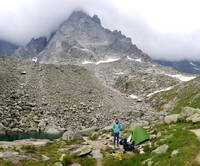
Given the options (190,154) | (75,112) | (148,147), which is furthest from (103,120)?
(190,154)

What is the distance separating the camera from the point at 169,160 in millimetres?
15906

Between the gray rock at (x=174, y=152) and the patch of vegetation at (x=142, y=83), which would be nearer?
the gray rock at (x=174, y=152)

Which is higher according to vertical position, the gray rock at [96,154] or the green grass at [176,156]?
the green grass at [176,156]

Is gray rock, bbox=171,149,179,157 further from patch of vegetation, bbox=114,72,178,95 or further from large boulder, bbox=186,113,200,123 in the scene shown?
patch of vegetation, bbox=114,72,178,95

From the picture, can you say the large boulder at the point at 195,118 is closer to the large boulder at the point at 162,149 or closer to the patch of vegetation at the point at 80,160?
the large boulder at the point at 162,149

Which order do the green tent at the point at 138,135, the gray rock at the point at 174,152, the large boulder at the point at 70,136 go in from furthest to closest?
the large boulder at the point at 70,136, the green tent at the point at 138,135, the gray rock at the point at 174,152

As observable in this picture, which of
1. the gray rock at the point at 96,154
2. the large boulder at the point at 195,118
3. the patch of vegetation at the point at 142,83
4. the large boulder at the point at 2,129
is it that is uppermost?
the patch of vegetation at the point at 142,83

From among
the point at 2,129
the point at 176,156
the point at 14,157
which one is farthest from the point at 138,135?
the point at 2,129

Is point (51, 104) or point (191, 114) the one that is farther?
point (51, 104)

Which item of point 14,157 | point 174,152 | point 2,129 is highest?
point 174,152

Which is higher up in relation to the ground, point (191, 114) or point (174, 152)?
point (191, 114)

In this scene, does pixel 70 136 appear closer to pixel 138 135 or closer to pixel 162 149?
pixel 138 135

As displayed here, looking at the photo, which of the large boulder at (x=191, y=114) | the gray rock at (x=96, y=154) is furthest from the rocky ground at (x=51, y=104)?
the gray rock at (x=96, y=154)

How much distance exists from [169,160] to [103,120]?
47.2m
